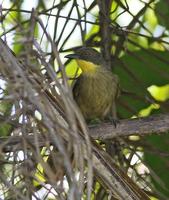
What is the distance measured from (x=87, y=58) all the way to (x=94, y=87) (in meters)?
0.24

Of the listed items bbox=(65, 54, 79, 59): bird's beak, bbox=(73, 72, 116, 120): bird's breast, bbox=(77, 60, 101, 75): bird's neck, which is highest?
bbox=(65, 54, 79, 59): bird's beak

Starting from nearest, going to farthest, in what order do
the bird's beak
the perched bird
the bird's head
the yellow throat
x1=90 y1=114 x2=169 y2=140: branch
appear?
x1=90 y1=114 x2=169 y2=140: branch, the bird's beak, the bird's head, the perched bird, the yellow throat

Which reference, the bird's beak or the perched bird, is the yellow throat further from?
the bird's beak

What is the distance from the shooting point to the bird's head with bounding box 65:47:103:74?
17.0 ft

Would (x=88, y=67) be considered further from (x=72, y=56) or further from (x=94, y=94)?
(x=72, y=56)

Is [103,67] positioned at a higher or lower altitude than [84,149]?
higher

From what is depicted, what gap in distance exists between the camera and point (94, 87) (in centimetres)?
550

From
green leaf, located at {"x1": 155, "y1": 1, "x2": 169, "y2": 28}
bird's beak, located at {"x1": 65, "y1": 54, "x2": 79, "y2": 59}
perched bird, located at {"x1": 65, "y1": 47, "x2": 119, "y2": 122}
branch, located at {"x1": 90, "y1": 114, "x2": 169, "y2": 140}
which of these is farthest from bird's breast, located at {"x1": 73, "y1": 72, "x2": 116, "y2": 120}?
branch, located at {"x1": 90, "y1": 114, "x2": 169, "y2": 140}

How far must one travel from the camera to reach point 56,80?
8.50ft

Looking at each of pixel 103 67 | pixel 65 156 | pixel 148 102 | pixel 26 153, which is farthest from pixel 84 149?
pixel 103 67

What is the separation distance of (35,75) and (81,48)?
93.6 inches

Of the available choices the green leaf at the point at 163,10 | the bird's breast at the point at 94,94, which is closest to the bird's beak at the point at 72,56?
the bird's breast at the point at 94,94

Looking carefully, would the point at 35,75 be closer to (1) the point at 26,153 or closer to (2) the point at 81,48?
(1) the point at 26,153

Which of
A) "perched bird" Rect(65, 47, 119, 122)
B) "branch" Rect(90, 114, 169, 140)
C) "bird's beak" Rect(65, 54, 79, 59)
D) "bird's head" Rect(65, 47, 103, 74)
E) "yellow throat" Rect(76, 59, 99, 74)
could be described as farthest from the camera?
"yellow throat" Rect(76, 59, 99, 74)
